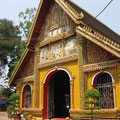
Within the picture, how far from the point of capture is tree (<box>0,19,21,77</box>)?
3415cm

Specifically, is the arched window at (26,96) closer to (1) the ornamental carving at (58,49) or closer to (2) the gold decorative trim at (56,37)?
(1) the ornamental carving at (58,49)

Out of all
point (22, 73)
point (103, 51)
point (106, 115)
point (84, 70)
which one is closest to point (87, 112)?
point (106, 115)

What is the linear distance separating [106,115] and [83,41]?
4.58 meters

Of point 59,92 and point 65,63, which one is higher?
point 65,63

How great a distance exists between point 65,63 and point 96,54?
8.40 feet

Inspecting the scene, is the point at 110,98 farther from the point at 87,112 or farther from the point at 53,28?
the point at 53,28

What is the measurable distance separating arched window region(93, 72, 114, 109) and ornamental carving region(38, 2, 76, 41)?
154 inches

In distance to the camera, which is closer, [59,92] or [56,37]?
[56,37]

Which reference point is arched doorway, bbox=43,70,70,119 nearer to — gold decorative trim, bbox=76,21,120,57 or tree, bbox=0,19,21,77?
gold decorative trim, bbox=76,21,120,57

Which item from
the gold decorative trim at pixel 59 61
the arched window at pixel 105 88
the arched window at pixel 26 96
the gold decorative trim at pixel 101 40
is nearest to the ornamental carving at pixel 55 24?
the gold decorative trim at pixel 101 40

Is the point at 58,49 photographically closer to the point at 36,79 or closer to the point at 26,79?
the point at 36,79

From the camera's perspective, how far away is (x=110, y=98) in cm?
977

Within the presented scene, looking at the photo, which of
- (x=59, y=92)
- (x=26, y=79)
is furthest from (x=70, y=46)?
(x=59, y=92)

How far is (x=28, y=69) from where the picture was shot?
1570 cm
